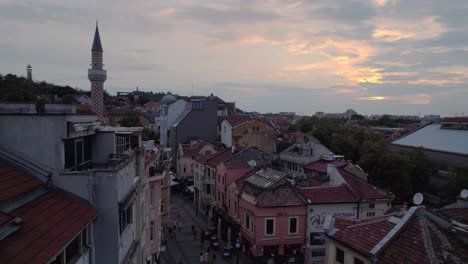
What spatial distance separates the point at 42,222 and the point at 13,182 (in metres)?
1.75

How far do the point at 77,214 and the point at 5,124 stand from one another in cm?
349

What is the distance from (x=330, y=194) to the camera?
30562mm

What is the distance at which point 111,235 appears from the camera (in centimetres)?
1023

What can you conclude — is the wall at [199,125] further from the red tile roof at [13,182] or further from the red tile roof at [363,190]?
the red tile roof at [13,182]

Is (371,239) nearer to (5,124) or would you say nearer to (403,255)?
(403,255)

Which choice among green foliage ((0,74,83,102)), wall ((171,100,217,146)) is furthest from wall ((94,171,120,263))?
wall ((171,100,217,146))

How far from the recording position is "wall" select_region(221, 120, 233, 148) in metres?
63.7

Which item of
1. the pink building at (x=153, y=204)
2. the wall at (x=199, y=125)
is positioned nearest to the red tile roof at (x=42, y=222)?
the pink building at (x=153, y=204)

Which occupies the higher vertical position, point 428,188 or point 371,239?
point 371,239

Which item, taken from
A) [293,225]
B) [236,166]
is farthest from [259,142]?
[293,225]

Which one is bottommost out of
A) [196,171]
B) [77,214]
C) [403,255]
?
[196,171]

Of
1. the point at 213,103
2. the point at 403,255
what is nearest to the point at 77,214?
the point at 403,255

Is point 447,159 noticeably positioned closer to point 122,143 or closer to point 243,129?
point 243,129

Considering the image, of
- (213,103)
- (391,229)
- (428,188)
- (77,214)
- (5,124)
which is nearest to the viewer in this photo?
(77,214)
